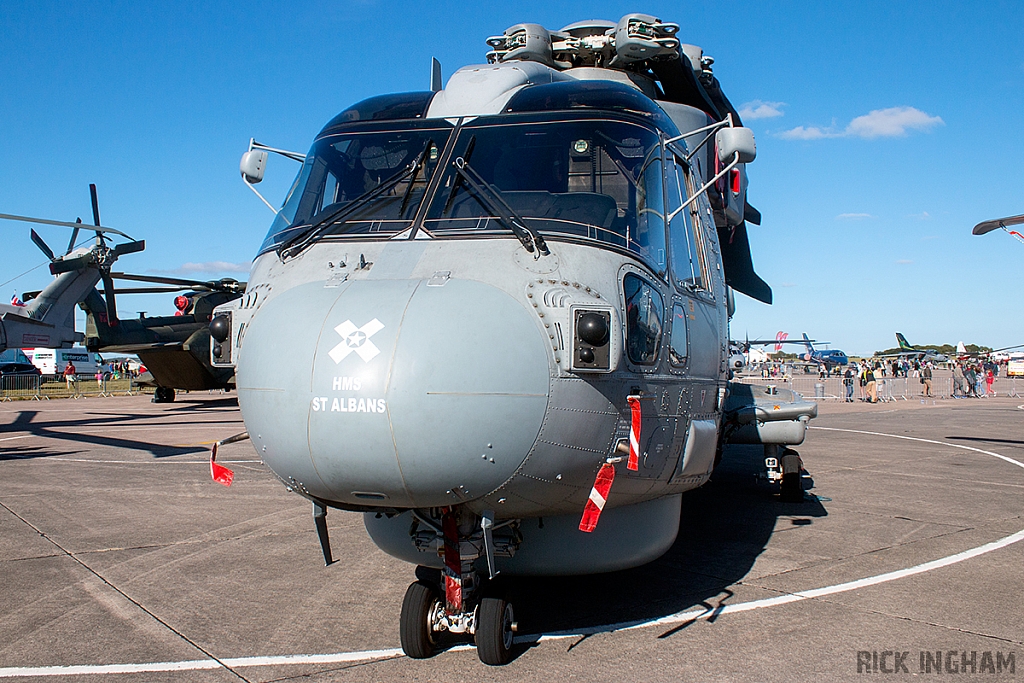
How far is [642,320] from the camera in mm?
4164

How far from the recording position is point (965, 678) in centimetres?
387

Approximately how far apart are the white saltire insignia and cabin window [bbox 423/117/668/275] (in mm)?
861

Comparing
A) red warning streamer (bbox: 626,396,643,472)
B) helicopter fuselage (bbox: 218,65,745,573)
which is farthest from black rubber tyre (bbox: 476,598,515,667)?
red warning streamer (bbox: 626,396,643,472)

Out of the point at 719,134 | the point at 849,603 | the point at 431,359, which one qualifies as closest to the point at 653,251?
the point at 719,134

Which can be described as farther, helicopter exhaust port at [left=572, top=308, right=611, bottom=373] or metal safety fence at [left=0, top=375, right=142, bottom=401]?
metal safety fence at [left=0, top=375, right=142, bottom=401]

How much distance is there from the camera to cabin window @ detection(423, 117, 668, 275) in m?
4.21

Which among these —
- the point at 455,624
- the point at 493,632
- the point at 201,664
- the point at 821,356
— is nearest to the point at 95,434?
the point at 201,664

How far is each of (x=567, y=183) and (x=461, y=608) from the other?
2.42 metres

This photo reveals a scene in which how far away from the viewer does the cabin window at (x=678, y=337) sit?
15.0ft

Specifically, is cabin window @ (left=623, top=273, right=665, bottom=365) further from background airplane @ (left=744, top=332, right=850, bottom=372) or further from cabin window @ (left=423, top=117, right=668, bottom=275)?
background airplane @ (left=744, top=332, right=850, bottom=372)

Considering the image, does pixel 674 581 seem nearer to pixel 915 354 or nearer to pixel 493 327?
pixel 493 327

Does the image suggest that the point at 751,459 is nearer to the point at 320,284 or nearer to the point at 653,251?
the point at 653,251

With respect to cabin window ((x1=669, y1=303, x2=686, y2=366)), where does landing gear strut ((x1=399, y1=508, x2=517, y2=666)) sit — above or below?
below

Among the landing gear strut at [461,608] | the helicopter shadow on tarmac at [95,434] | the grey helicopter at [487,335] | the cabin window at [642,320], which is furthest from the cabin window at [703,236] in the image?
the helicopter shadow on tarmac at [95,434]
